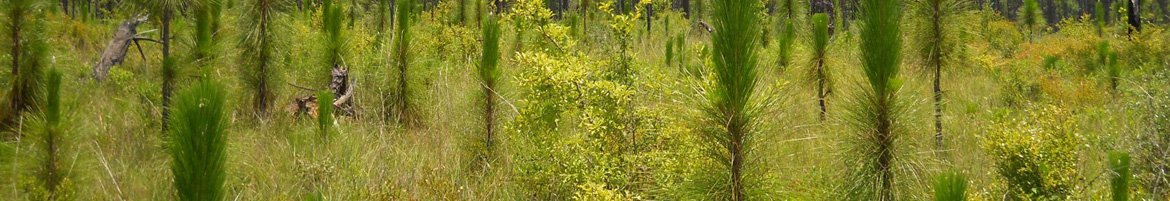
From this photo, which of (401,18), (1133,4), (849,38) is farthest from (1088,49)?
(401,18)

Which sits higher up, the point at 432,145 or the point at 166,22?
the point at 166,22

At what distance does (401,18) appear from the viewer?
209 inches

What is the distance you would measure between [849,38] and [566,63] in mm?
7678

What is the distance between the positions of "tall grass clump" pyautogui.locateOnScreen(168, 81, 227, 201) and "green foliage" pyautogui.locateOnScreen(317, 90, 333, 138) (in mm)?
1982

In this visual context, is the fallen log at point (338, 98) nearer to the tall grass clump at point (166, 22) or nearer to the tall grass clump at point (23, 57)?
the tall grass clump at point (166, 22)

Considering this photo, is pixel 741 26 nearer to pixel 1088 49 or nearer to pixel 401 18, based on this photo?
pixel 401 18

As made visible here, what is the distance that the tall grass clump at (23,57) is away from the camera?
4.14m

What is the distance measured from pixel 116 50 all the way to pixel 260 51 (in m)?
3.44

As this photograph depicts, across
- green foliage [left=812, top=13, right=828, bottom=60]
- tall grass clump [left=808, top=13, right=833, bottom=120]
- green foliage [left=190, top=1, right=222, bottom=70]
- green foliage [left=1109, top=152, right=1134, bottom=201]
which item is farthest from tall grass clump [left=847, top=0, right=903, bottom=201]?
green foliage [left=190, top=1, right=222, bottom=70]

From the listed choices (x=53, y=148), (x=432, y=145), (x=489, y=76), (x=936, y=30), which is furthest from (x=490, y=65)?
(x=936, y=30)

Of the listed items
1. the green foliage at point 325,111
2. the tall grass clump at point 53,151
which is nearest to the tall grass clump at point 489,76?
the green foliage at point 325,111

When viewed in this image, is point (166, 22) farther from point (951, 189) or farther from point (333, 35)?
point (951, 189)

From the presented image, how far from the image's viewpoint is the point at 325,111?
3330 mm

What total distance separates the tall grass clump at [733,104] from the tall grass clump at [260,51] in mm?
4348
